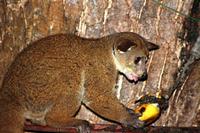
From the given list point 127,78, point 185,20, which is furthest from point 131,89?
point 185,20

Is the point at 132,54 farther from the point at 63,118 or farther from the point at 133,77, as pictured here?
the point at 63,118

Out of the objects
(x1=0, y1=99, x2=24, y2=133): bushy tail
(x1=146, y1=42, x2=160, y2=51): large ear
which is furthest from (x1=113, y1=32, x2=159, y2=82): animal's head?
(x1=0, y1=99, x2=24, y2=133): bushy tail

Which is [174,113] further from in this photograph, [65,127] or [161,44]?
[65,127]

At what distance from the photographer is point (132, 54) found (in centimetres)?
873

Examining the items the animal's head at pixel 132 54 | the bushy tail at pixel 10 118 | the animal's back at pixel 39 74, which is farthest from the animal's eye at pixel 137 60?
the bushy tail at pixel 10 118

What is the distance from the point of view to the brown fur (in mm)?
8180

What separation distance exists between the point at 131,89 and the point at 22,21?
1485 mm

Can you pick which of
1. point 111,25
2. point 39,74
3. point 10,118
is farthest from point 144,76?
point 10,118

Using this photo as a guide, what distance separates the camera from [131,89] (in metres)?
8.89

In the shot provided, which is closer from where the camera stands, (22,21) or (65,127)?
(65,127)

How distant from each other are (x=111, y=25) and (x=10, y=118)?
5.48ft

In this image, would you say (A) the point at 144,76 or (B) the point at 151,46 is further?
(A) the point at 144,76

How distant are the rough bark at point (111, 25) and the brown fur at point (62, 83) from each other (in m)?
0.24

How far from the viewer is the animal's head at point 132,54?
8.52m
